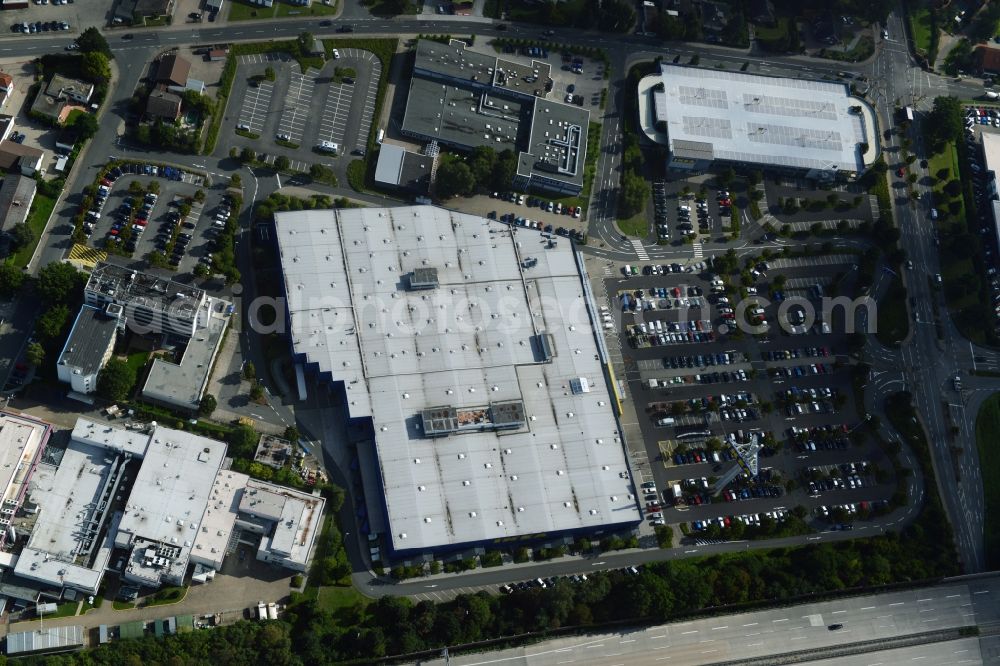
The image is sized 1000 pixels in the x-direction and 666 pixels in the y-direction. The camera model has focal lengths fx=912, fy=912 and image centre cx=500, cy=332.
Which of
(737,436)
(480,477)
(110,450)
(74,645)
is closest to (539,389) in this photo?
(480,477)

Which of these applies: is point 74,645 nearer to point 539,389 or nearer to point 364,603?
point 364,603

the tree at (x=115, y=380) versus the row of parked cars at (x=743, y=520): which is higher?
the tree at (x=115, y=380)

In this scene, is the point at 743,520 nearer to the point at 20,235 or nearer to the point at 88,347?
the point at 88,347

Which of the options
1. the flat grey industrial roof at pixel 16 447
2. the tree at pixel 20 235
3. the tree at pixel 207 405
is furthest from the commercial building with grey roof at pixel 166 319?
the flat grey industrial roof at pixel 16 447

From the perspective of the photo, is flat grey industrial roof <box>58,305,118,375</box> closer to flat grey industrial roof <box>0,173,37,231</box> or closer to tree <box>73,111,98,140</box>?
flat grey industrial roof <box>0,173,37,231</box>

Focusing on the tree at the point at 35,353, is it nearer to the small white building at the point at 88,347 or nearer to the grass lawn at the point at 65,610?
the small white building at the point at 88,347

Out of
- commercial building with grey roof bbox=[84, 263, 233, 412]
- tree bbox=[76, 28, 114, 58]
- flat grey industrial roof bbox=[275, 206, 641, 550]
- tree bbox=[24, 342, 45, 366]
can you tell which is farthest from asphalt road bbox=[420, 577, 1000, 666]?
tree bbox=[76, 28, 114, 58]
